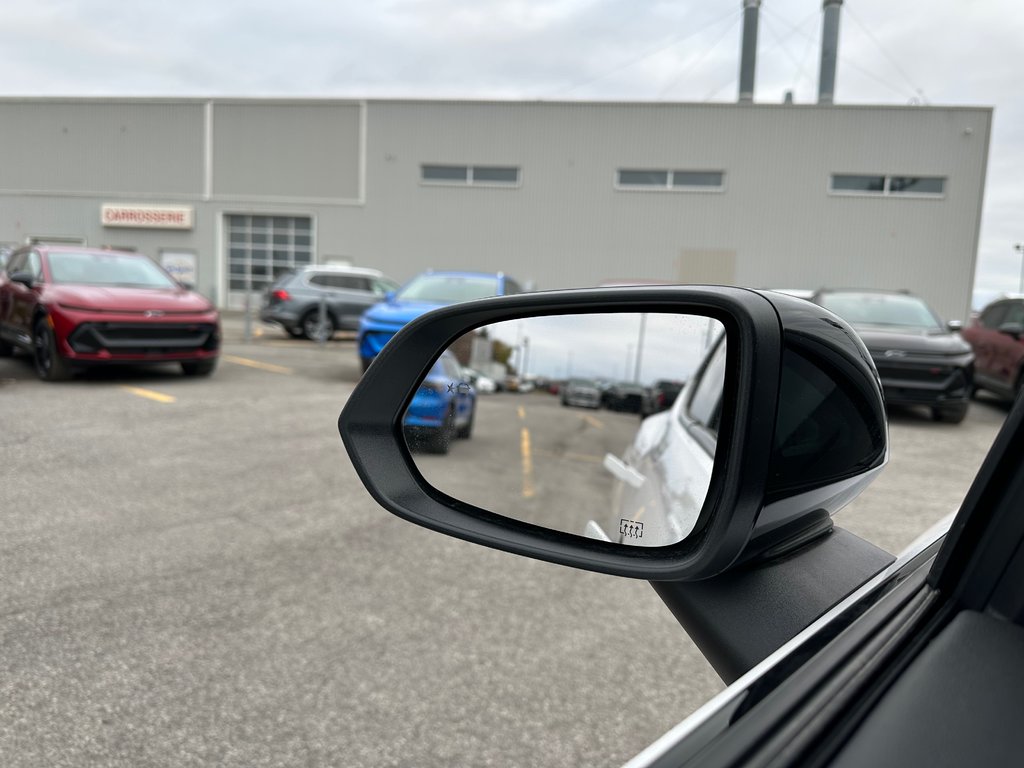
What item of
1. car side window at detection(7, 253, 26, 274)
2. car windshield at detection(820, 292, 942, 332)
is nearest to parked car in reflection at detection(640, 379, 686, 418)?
car windshield at detection(820, 292, 942, 332)

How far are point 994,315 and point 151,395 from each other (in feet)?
37.9

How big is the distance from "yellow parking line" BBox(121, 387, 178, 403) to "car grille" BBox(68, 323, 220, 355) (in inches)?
21.5

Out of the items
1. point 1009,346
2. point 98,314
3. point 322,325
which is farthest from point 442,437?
point 322,325

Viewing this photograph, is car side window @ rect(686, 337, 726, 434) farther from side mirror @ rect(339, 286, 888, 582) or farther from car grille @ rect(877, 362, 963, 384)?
car grille @ rect(877, 362, 963, 384)

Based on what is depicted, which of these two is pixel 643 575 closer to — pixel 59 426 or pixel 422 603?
pixel 422 603

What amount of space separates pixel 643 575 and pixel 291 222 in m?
29.8

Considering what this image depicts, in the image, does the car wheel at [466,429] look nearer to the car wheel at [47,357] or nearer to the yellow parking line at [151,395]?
the yellow parking line at [151,395]

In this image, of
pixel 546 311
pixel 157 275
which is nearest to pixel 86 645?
pixel 546 311

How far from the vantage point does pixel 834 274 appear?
25.0 m

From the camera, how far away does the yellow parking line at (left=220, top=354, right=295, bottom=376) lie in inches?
436

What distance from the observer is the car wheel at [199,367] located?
9509 millimetres

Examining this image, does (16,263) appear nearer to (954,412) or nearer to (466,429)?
(466,429)

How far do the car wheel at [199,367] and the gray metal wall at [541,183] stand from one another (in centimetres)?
1689

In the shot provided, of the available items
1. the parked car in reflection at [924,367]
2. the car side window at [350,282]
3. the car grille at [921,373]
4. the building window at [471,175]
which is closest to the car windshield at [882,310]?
the parked car in reflection at [924,367]
